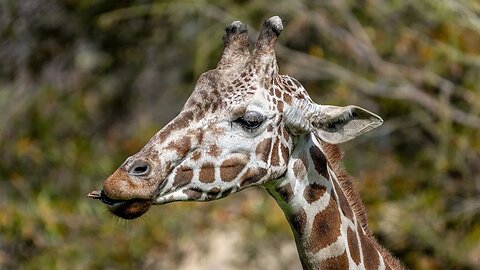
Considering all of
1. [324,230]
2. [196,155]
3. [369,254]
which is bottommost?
[369,254]

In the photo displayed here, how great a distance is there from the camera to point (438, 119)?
1166 cm

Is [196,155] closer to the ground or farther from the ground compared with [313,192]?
farther from the ground

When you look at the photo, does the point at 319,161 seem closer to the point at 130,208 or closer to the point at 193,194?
the point at 193,194

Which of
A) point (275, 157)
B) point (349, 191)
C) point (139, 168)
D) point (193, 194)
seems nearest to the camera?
point (139, 168)

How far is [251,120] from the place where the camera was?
4.84 meters

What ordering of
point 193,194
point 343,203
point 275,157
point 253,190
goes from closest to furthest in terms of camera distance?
point 193,194 < point 275,157 < point 343,203 < point 253,190

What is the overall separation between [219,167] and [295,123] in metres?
0.41

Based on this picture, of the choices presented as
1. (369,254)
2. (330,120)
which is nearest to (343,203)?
(369,254)

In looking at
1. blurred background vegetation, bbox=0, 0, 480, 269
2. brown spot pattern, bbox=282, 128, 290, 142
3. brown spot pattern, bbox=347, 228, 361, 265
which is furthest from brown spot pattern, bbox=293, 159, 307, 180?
blurred background vegetation, bbox=0, 0, 480, 269

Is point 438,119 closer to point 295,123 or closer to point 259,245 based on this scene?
point 259,245

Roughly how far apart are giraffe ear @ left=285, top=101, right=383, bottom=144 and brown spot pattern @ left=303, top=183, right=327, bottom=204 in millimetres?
213

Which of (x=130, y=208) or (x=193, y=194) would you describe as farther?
(x=193, y=194)

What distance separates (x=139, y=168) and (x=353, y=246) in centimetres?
113

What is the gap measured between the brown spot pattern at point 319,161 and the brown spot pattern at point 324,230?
0.15 metres
